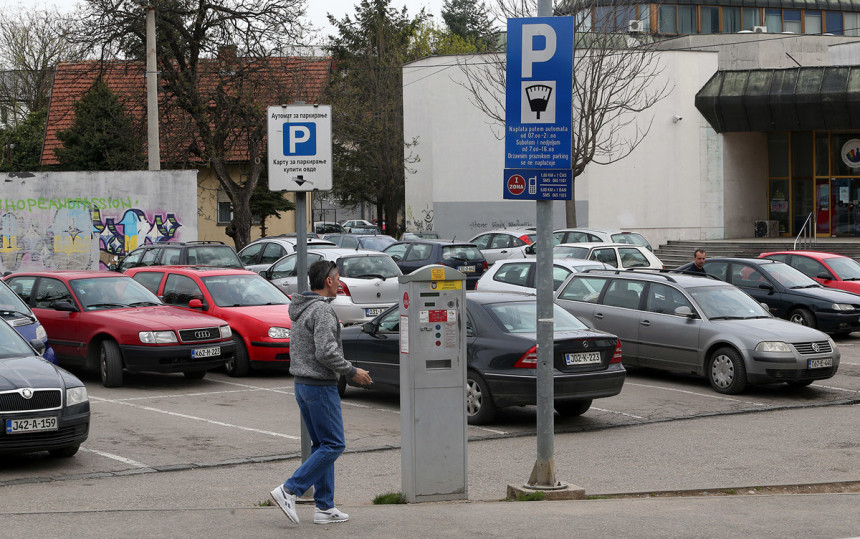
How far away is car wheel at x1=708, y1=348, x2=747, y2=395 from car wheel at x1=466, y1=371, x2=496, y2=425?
13.7ft

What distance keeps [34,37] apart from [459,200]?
89.2 feet

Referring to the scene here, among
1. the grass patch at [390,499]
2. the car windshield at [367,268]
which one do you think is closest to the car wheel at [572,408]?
the grass patch at [390,499]

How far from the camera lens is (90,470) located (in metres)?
9.67

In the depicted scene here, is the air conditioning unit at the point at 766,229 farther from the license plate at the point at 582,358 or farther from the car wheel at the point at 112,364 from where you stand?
the car wheel at the point at 112,364

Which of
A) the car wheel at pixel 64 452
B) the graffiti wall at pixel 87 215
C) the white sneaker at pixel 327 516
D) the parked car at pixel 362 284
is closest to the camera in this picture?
the white sneaker at pixel 327 516

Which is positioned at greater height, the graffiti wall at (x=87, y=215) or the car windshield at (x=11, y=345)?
the graffiti wall at (x=87, y=215)

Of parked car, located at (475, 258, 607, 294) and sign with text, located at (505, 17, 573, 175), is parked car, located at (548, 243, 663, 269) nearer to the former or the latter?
parked car, located at (475, 258, 607, 294)

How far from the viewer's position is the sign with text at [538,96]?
8039mm

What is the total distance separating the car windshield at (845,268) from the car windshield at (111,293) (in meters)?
14.2

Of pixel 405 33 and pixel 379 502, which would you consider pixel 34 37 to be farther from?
pixel 379 502

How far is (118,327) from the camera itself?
14625 millimetres

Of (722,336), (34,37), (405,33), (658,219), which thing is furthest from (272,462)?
(405,33)

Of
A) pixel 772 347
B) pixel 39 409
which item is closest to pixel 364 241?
pixel 772 347

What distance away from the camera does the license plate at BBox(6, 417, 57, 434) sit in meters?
9.23
